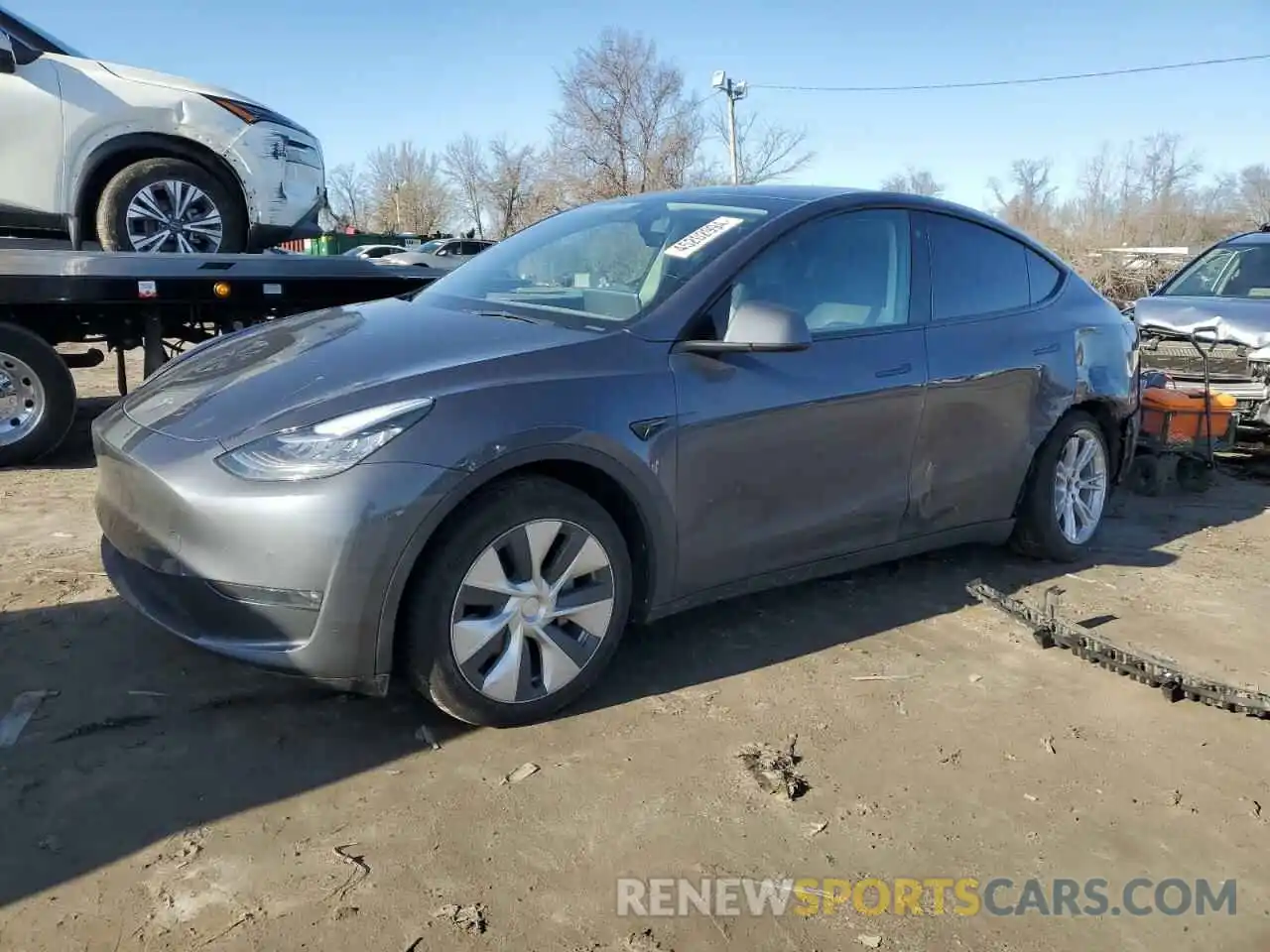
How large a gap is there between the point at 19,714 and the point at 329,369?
137 cm

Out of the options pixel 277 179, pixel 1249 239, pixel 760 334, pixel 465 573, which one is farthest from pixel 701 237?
pixel 1249 239

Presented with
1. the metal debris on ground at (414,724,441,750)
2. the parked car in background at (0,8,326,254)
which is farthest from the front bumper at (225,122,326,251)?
the metal debris on ground at (414,724,441,750)

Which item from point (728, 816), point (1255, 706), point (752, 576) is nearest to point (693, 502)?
point (752, 576)

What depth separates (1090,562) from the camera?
4.88 m

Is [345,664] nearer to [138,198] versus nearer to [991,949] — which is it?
[991,949]

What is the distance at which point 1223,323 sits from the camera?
7.20 m

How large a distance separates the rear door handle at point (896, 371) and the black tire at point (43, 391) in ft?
15.1

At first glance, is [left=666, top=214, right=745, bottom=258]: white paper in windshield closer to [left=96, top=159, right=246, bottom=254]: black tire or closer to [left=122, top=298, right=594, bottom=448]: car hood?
[left=122, top=298, right=594, bottom=448]: car hood

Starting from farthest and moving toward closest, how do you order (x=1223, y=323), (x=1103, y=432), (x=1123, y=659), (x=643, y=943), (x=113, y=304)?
(x=1223, y=323) < (x=113, y=304) < (x=1103, y=432) < (x=1123, y=659) < (x=643, y=943)

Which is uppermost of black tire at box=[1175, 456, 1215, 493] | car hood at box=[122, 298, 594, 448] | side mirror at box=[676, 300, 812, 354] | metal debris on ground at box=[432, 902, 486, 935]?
side mirror at box=[676, 300, 812, 354]

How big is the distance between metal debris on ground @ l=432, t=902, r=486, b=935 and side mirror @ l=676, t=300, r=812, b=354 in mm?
1759

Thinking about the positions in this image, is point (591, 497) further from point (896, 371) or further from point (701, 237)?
point (896, 371)

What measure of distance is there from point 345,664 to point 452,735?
0.44 meters

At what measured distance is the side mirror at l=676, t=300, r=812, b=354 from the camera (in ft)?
10.5
